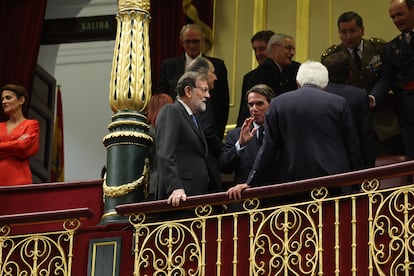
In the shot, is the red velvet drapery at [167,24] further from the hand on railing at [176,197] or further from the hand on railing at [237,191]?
the hand on railing at [237,191]

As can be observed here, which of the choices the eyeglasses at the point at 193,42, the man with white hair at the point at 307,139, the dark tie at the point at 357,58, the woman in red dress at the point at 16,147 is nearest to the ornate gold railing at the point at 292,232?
the man with white hair at the point at 307,139

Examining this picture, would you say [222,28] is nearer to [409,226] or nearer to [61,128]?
[61,128]

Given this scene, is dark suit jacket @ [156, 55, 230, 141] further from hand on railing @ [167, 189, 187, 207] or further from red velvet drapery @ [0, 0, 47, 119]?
red velvet drapery @ [0, 0, 47, 119]

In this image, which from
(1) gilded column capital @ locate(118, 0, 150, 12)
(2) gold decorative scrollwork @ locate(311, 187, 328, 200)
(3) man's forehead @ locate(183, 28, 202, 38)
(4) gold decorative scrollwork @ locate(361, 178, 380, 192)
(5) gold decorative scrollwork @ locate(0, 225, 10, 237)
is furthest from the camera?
(3) man's forehead @ locate(183, 28, 202, 38)

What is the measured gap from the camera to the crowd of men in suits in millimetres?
9156

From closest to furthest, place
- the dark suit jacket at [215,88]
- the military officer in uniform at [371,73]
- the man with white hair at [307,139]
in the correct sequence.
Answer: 1. the man with white hair at [307,139]
2. the military officer in uniform at [371,73]
3. the dark suit jacket at [215,88]

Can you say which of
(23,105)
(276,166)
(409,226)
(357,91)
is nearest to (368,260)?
(409,226)

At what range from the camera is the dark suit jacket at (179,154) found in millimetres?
9375

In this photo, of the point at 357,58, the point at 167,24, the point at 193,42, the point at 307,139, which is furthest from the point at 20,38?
the point at 307,139

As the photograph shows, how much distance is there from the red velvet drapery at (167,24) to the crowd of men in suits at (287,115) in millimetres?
2010

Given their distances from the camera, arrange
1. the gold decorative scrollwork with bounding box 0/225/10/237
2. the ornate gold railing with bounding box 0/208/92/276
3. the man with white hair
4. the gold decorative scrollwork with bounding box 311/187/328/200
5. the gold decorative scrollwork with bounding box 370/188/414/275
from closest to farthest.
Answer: the gold decorative scrollwork with bounding box 370/188/414/275, the gold decorative scrollwork with bounding box 311/187/328/200, the man with white hair, the ornate gold railing with bounding box 0/208/92/276, the gold decorative scrollwork with bounding box 0/225/10/237

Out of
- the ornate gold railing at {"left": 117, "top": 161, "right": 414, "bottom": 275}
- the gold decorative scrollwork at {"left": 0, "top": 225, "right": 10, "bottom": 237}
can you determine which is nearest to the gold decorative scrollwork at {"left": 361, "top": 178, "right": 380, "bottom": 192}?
the ornate gold railing at {"left": 117, "top": 161, "right": 414, "bottom": 275}

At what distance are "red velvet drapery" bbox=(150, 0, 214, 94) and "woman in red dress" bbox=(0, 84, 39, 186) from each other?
2464 millimetres

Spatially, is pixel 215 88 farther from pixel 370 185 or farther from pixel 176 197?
pixel 370 185
